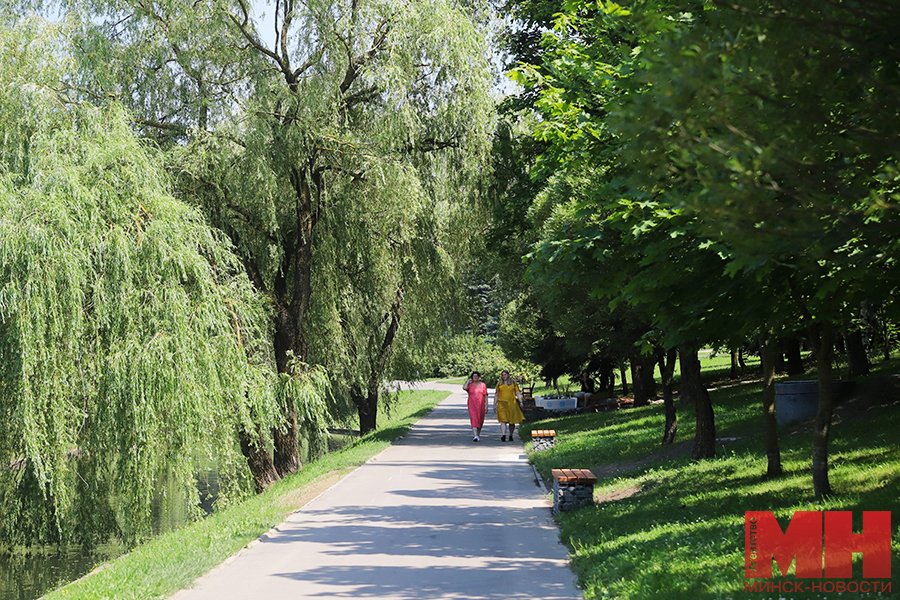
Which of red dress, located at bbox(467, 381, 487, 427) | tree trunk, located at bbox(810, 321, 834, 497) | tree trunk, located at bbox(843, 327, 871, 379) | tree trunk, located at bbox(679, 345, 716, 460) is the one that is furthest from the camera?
red dress, located at bbox(467, 381, 487, 427)

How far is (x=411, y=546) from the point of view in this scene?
953 centimetres

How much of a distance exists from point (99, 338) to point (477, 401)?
12.4 meters

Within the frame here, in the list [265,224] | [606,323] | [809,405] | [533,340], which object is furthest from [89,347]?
[533,340]

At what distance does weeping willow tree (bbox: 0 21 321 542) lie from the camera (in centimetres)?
1102

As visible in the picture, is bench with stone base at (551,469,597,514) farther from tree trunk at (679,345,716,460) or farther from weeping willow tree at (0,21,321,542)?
weeping willow tree at (0,21,321,542)

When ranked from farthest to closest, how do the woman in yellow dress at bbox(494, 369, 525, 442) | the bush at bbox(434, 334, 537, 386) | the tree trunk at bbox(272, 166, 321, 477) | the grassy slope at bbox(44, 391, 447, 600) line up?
the bush at bbox(434, 334, 537, 386) → the woman in yellow dress at bbox(494, 369, 525, 442) → the tree trunk at bbox(272, 166, 321, 477) → the grassy slope at bbox(44, 391, 447, 600)

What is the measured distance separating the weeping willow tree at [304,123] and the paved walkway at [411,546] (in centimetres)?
320

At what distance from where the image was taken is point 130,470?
11.4 m

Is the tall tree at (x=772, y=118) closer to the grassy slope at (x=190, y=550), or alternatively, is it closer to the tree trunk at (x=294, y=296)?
the grassy slope at (x=190, y=550)

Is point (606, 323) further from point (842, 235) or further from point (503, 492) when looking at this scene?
point (842, 235)

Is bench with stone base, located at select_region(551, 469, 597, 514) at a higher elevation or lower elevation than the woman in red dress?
lower

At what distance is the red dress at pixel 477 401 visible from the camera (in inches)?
883

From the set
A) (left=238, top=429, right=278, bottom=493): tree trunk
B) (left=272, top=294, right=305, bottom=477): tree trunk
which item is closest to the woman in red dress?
(left=272, top=294, right=305, bottom=477): tree trunk

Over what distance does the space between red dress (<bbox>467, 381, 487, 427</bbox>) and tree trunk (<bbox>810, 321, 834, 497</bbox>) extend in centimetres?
1279
